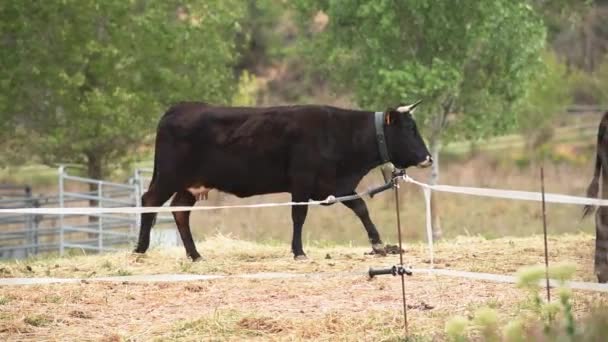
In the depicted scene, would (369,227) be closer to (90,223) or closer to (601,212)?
(601,212)

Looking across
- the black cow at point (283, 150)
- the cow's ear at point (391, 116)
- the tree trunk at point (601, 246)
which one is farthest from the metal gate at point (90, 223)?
the tree trunk at point (601, 246)

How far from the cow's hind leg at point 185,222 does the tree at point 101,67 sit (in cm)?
863

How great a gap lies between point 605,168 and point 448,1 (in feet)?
36.9

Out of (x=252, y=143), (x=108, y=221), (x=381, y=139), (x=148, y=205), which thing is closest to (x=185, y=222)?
(x=148, y=205)

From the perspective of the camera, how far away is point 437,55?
22016mm

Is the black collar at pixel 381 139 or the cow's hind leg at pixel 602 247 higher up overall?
the black collar at pixel 381 139

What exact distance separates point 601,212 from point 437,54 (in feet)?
40.6

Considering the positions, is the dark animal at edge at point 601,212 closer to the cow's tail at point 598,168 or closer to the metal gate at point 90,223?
the cow's tail at point 598,168

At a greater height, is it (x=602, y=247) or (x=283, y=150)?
(x=283, y=150)

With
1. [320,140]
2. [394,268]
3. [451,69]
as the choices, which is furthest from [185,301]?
[451,69]

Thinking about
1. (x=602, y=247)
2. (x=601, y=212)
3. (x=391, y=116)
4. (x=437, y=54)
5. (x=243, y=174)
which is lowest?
(x=602, y=247)

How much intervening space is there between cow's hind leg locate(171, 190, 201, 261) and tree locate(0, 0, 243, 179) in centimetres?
863

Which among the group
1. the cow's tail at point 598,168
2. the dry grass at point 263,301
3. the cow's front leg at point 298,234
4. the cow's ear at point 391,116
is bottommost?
the dry grass at point 263,301

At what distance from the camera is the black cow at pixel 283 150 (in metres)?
12.8
